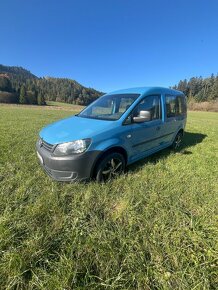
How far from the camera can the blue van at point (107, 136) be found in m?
3.12

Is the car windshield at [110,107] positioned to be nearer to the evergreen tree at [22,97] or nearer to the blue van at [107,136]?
the blue van at [107,136]

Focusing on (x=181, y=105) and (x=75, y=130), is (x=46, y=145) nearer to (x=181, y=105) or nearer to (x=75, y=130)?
(x=75, y=130)

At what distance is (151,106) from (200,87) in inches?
4330

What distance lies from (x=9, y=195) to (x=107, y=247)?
1909 mm

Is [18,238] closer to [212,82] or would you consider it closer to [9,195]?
[9,195]

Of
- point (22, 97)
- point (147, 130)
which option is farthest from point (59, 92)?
point (147, 130)

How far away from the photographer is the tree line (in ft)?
279

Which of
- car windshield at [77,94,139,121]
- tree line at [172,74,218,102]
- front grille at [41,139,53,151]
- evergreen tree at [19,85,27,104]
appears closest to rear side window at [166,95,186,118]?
car windshield at [77,94,139,121]

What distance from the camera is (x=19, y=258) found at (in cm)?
180

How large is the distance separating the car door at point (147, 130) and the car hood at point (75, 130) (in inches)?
27.9

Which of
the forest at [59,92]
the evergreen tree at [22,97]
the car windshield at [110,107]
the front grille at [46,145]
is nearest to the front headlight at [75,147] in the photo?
the front grille at [46,145]

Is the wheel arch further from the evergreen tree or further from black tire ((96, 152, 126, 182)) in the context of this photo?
the evergreen tree

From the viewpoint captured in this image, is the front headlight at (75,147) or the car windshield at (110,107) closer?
the front headlight at (75,147)

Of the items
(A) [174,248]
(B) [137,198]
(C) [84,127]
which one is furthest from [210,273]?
(C) [84,127]
